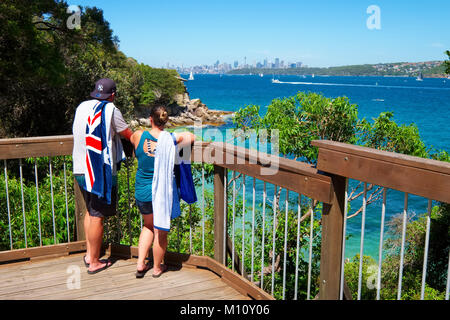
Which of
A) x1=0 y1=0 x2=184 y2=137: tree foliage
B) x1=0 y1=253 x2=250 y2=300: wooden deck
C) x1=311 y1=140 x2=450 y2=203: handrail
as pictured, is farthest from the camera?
x1=0 y1=0 x2=184 y2=137: tree foliage

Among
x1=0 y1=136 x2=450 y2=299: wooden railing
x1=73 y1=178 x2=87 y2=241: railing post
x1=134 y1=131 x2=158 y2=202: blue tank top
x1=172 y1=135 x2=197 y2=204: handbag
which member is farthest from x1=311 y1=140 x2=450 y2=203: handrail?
x1=73 y1=178 x2=87 y2=241: railing post

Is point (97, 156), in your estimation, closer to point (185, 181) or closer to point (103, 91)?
point (103, 91)

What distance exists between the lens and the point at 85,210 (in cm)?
385

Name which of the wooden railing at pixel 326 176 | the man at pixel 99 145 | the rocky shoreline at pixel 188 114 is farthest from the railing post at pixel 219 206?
the rocky shoreline at pixel 188 114

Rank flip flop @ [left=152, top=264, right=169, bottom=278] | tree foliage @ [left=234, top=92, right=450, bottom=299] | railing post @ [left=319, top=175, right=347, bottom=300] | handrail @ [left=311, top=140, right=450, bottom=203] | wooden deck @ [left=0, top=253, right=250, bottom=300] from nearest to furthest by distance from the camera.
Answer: handrail @ [left=311, top=140, right=450, bottom=203], railing post @ [left=319, top=175, right=347, bottom=300], wooden deck @ [left=0, top=253, right=250, bottom=300], flip flop @ [left=152, top=264, right=169, bottom=278], tree foliage @ [left=234, top=92, right=450, bottom=299]

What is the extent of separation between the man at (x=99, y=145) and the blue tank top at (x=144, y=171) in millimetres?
218

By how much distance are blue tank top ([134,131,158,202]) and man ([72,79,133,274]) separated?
0.72 ft

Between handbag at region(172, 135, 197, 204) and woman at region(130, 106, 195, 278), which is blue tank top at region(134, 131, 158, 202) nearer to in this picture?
woman at region(130, 106, 195, 278)

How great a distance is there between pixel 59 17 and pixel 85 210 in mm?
12295

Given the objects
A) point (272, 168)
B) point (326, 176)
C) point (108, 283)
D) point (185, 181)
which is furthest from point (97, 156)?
point (326, 176)

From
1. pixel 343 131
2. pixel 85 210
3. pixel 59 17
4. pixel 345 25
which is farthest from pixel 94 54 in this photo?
pixel 345 25

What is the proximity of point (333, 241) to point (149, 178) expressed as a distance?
1.51m

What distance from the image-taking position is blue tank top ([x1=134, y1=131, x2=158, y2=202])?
3129mm
